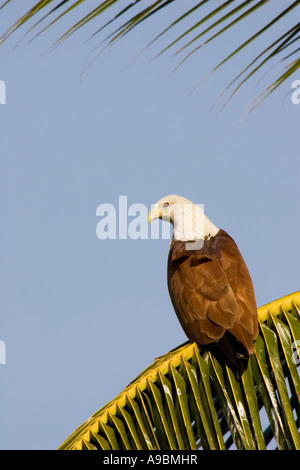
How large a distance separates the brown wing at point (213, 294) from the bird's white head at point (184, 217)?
0.92 feet

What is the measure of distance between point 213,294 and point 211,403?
2.58 feet

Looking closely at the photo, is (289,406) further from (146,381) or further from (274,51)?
(274,51)

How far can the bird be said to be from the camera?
3.22 meters

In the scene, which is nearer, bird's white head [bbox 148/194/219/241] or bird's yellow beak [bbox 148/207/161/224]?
bird's white head [bbox 148/194/219/241]

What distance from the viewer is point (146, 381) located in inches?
124

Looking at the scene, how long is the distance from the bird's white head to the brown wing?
281mm

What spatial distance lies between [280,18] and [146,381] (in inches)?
83.9

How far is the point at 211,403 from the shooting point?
298 centimetres

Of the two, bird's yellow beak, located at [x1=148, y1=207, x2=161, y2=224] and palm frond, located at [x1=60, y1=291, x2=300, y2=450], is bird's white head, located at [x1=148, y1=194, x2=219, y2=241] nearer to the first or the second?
bird's yellow beak, located at [x1=148, y1=207, x2=161, y2=224]

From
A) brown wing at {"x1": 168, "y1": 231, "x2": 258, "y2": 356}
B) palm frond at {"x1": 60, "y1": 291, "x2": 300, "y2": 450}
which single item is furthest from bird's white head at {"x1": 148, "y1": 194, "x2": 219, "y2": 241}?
palm frond at {"x1": 60, "y1": 291, "x2": 300, "y2": 450}

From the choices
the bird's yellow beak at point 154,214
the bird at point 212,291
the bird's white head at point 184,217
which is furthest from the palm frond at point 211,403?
the bird's yellow beak at point 154,214

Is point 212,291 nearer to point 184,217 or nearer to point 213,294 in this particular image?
point 213,294

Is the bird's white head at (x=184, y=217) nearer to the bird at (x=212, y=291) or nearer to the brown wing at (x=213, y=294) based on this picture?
the bird at (x=212, y=291)
